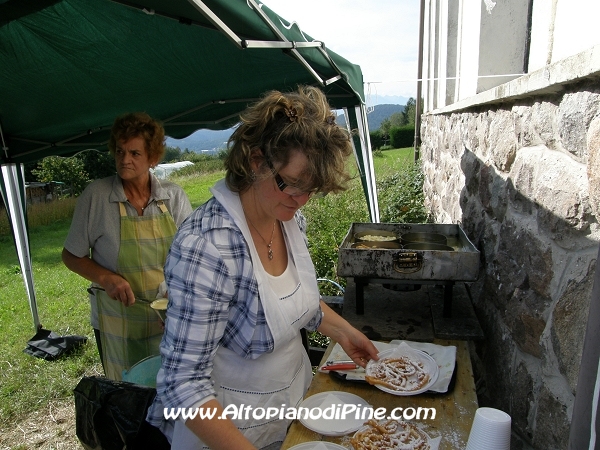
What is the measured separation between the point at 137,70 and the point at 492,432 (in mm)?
2879

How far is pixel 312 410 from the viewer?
149cm

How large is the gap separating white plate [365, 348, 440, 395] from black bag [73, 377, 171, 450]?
2.73ft

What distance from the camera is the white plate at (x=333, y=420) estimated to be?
4.57ft

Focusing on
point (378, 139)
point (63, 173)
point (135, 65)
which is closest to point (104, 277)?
point (135, 65)

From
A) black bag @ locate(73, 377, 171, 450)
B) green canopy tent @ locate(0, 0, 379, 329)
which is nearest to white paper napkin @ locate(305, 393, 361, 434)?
black bag @ locate(73, 377, 171, 450)

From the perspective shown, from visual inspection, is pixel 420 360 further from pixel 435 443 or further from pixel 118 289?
pixel 118 289

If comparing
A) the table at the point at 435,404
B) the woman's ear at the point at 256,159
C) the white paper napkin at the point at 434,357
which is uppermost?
the woman's ear at the point at 256,159

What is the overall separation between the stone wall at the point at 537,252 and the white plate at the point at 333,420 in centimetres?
65

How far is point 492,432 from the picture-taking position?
1052mm

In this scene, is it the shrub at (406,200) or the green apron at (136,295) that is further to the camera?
the shrub at (406,200)

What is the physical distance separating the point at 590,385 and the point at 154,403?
1.40 metres

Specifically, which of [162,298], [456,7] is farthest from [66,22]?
[456,7]

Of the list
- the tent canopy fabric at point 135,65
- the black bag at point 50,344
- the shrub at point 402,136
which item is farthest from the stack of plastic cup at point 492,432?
the shrub at point 402,136

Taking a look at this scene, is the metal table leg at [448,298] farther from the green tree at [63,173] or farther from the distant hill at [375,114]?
the green tree at [63,173]
